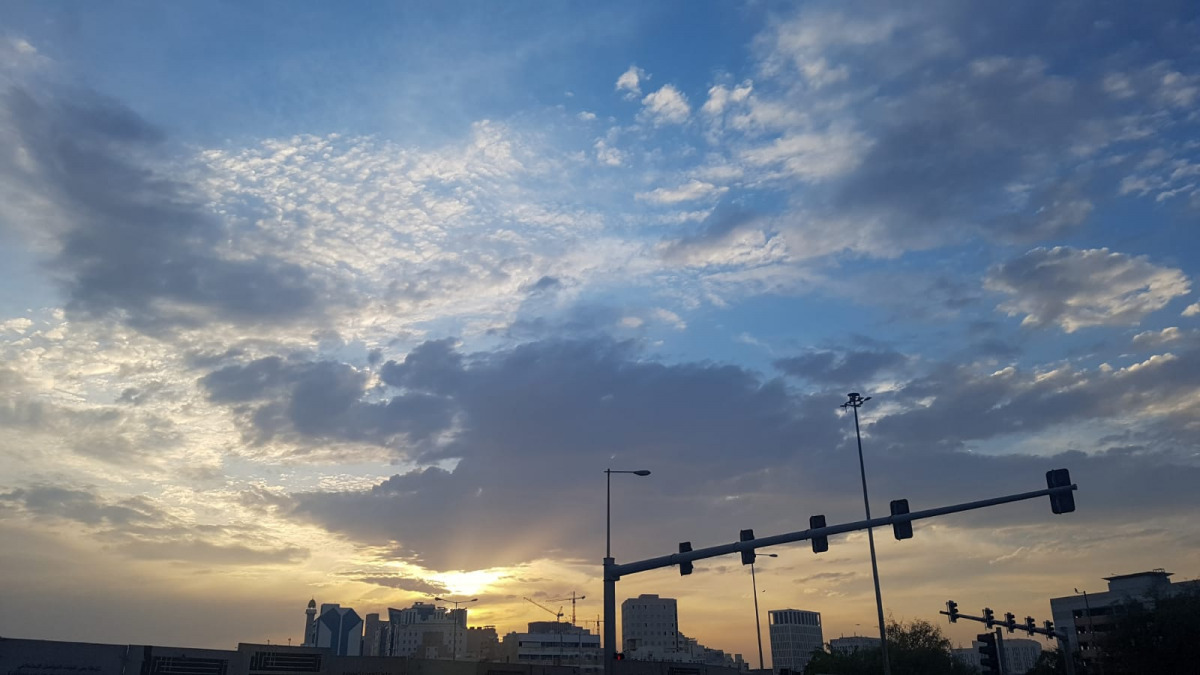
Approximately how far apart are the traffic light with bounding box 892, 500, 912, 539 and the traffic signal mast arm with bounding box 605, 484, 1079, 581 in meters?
0.10

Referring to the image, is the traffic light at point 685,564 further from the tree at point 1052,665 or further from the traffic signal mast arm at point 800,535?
the tree at point 1052,665

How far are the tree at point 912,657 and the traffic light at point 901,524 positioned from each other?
2016 inches

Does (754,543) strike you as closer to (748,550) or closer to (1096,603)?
(748,550)

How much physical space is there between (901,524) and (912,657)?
57.8 meters

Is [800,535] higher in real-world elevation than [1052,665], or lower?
higher

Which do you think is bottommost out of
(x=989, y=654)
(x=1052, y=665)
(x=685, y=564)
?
(x=1052, y=665)

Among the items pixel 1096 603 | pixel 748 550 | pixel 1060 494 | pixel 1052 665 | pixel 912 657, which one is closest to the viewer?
pixel 1060 494

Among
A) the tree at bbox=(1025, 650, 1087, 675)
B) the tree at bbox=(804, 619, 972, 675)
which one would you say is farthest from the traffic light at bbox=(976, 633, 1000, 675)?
the tree at bbox=(1025, 650, 1087, 675)

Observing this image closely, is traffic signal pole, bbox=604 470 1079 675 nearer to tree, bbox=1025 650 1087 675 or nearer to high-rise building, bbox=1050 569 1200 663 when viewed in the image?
tree, bbox=1025 650 1087 675

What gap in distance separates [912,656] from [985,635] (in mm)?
48957

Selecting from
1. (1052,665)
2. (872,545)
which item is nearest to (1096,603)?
(1052,665)

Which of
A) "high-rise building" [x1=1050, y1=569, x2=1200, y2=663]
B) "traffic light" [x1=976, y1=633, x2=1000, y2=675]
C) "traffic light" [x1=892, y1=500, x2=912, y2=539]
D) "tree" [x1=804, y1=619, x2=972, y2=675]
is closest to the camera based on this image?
"traffic light" [x1=892, y1=500, x2=912, y2=539]

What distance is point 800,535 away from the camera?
88.7 feet

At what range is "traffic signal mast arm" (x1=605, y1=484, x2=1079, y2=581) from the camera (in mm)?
24656
